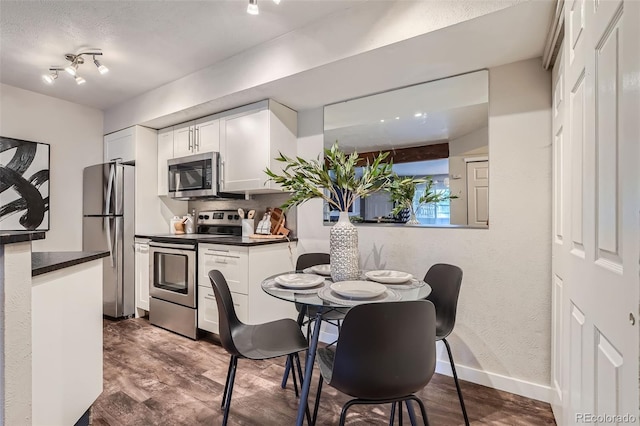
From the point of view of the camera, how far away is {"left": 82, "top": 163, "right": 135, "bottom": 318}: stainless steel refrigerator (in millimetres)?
3359

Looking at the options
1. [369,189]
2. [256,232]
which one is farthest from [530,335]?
[256,232]

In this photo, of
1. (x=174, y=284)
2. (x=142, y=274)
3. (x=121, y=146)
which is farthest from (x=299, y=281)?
(x=121, y=146)

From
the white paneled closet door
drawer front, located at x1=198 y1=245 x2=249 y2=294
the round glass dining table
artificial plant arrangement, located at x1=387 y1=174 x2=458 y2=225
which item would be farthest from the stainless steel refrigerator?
the white paneled closet door

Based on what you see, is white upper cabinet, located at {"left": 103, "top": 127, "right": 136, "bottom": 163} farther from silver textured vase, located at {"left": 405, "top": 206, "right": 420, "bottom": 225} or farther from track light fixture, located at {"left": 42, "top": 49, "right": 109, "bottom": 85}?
silver textured vase, located at {"left": 405, "top": 206, "right": 420, "bottom": 225}

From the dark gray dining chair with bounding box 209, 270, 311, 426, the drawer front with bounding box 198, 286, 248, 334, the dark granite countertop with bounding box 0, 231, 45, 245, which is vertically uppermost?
the dark granite countertop with bounding box 0, 231, 45, 245

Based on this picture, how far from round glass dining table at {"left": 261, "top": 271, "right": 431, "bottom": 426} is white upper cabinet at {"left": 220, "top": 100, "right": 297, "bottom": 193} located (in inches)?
54.6

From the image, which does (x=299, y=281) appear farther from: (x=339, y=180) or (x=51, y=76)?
(x=51, y=76)

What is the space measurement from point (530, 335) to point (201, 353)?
2.46 m

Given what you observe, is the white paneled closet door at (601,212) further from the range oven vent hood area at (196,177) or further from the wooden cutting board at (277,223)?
the range oven vent hood area at (196,177)

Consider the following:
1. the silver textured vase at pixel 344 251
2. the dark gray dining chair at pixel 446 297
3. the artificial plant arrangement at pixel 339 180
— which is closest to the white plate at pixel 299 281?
the silver textured vase at pixel 344 251

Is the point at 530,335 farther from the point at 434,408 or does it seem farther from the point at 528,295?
the point at 434,408

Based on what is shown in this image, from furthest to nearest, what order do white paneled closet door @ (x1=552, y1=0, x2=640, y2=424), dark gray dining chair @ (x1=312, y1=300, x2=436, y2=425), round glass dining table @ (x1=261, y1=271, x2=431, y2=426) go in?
1. round glass dining table @ (x1=261, y1=271, x2=431, y2=426)
2. dark gray dining chair @ (x1=312, y1=300, x2=436, y2=425)
3. white paneled closet door @ (x1=552, y1=0, x2=640, y2=424)

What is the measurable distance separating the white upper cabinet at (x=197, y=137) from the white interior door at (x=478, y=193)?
238cm

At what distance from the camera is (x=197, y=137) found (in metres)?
3.34
